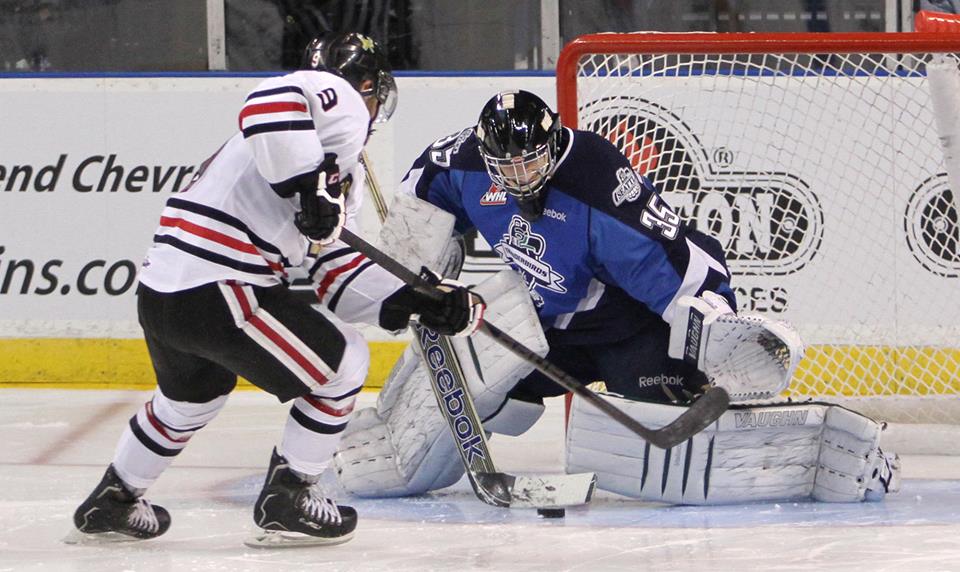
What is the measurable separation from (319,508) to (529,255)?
0.75 m

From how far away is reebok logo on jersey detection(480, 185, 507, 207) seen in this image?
3049mm

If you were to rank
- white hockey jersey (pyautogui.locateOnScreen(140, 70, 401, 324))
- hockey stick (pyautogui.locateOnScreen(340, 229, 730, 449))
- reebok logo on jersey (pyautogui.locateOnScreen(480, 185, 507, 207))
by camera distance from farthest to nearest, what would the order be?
reebok logo on jersey (pyautogui.locateOnScreen(480, 185, 507, 207)) < hockey stick (pyautogui.locateOnScreen(340, 229, 730, 449)) < white hockey jersey (pyautogui.locateOnScreen(140, 70, 401, 324))

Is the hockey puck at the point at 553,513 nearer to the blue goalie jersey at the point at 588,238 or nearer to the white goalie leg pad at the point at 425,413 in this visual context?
the white goalie leg pad at the point at 425,413

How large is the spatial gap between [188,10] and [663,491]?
2.61 m

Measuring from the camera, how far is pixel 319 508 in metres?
2.59

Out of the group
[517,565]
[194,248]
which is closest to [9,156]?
[194,248]

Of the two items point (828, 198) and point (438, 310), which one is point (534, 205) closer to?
point (438, 310)

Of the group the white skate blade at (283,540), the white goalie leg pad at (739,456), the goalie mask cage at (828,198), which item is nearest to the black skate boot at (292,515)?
the white skate blade at (283,540)

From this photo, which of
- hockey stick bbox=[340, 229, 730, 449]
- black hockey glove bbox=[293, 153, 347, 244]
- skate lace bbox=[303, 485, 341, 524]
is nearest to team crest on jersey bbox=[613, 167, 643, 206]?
hockey stick bbox=[340, 229, 730, 449]

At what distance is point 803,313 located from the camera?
414cm

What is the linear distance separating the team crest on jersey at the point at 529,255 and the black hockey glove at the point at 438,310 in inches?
18.0

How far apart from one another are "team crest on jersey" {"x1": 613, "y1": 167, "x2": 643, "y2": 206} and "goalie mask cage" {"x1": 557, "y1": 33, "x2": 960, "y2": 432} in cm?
69

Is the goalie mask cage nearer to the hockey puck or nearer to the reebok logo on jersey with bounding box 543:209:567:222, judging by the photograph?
the reebok logo on jersey with bounding box 543:209:567:222

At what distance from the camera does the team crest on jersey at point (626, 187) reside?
2.93 m
